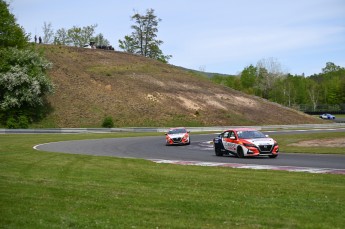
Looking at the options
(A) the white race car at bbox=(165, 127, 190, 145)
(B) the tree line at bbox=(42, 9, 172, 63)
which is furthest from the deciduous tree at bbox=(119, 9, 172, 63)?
(A) the white race car at bbox=(165, 127, 190, 145)

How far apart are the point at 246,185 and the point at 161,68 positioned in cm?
7946

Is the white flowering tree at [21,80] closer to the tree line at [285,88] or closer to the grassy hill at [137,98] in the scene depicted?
the grassy hill at [137,98]

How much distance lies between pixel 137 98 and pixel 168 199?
61.9m

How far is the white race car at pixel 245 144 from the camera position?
74.7 feet

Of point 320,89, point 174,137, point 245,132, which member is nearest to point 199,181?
point 245,132

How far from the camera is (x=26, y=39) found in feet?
213

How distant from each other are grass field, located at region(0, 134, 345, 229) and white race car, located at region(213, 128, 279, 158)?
276 inches

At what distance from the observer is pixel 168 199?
10.1 meters

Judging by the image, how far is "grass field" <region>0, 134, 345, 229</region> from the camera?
7.96m

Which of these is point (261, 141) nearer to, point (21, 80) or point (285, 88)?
point (21, 80)

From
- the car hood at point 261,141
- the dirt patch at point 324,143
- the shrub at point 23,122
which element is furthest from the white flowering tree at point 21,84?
the car hood at point 261,141

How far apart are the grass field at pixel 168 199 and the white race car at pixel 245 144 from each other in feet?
23.0

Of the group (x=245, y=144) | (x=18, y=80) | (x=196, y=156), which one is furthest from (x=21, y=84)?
(x=245, y=144)

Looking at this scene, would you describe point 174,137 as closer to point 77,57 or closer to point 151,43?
point 77,57
